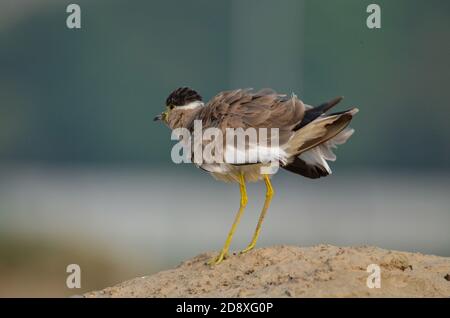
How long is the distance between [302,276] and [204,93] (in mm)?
14932

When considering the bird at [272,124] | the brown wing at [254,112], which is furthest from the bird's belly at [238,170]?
the brown wing at [254,112]

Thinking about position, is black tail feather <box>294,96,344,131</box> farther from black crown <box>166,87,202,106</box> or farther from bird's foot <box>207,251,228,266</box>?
black crown <box>166,87,202,106</box>

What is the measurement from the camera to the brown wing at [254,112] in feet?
24.9

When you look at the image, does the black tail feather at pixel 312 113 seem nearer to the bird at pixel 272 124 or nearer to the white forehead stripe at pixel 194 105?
the bird at pixel 272 124

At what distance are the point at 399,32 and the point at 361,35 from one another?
1352 mm

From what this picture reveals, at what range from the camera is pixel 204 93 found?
2127 cm

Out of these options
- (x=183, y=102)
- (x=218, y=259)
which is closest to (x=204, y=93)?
(x=183, y=102)

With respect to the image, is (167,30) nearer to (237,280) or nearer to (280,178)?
(280,178)

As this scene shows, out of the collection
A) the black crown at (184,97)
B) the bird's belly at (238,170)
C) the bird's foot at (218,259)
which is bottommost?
the bird's foot at (218,259)

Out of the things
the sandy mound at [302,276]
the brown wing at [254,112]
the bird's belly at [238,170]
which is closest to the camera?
the sandy mound at [302,276]

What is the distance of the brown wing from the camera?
759 centimetres

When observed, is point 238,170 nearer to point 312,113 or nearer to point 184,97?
point 312,113

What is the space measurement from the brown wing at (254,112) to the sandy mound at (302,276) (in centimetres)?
104

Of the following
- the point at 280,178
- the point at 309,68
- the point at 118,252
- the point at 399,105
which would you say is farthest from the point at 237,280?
the point at 399,105
